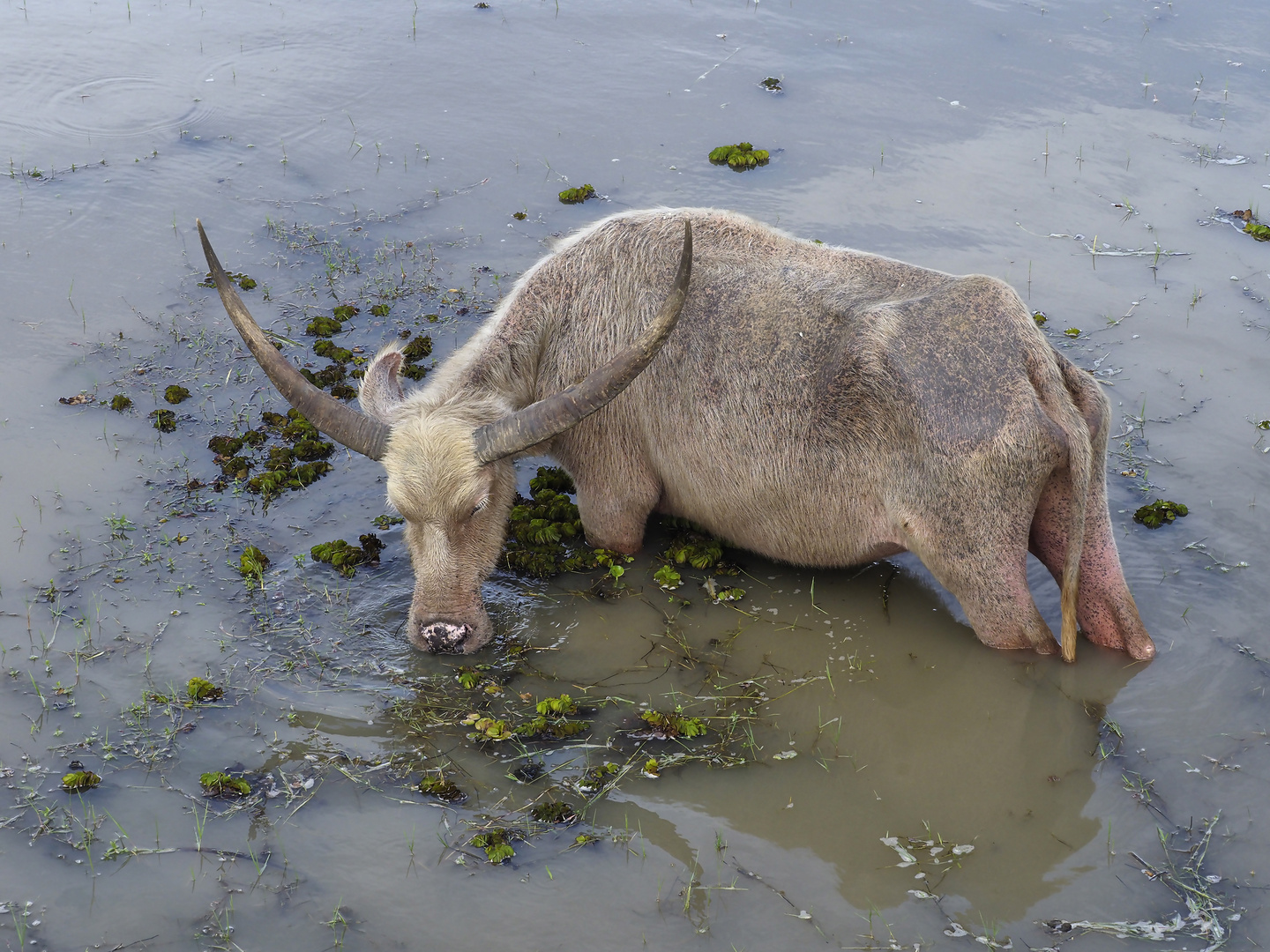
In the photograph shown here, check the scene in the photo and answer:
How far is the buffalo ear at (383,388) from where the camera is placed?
20.5 ft

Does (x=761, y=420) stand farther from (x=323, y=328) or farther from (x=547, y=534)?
(x=323, y=328)

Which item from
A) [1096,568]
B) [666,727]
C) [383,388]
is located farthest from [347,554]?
[1096,568]

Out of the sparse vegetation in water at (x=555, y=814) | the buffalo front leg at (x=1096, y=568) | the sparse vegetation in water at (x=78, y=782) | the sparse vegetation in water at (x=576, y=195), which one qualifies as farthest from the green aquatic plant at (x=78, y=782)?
the sparse vegetation in water at (x=576, y=195)

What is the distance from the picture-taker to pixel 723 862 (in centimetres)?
501

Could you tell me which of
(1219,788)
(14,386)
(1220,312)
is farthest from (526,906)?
(1220,312)

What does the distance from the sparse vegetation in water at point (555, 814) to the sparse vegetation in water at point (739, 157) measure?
7894mm

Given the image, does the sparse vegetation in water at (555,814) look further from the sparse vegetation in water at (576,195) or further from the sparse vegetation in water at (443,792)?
the sparse vegetation in water at (576,195)

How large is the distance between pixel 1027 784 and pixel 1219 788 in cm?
90

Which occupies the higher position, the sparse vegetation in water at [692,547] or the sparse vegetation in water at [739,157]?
the sparse vegetation in water at [739,157]

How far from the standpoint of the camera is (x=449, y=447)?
581cm

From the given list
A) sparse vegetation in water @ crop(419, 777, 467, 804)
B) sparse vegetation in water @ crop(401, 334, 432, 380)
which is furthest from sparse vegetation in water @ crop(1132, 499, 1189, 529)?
sparse vegetation in water @ crop(401, 334, 432, 380)

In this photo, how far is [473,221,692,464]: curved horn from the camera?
5250mm

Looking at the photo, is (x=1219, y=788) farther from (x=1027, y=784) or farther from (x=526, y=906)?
(x=526, y=906)

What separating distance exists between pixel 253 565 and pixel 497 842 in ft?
8.80
